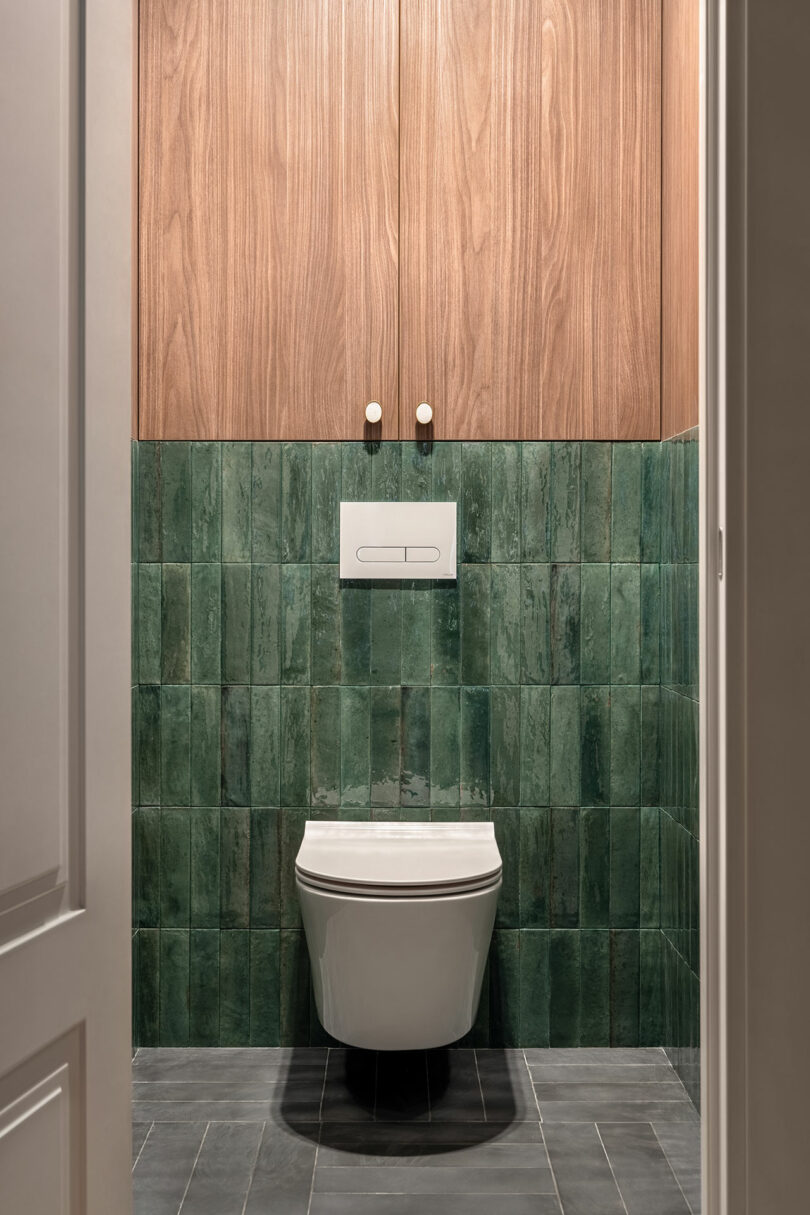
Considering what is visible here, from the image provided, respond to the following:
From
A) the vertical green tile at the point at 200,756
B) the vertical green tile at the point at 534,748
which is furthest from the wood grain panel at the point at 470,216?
the vertical green tile at the point at 200,756

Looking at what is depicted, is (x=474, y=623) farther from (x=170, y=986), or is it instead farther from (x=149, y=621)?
(x=170, y=986)

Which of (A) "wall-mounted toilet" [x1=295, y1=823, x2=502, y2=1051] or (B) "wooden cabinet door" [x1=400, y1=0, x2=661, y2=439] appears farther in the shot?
(B) "wooden cabinet door" [x1=400, y1=0, x2=661, y2=439]

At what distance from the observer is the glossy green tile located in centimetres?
231

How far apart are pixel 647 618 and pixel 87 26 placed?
5.76ft

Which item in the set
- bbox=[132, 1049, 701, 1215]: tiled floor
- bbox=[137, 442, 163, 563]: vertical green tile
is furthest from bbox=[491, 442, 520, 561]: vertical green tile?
Answer: bbox=[132, 1049, 701, 1215]: tiled floor

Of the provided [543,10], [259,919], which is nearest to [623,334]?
[543,10]

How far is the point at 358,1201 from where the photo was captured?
1.71 metres

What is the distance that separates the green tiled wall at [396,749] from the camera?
2.31 meters

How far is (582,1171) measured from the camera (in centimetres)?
180

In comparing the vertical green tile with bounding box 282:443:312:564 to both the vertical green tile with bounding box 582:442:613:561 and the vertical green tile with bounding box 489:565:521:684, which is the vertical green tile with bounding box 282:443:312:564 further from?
the vertical green tile with bounding box 582:442:613:561

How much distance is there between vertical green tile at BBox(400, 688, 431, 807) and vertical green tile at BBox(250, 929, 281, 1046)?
1.52ft

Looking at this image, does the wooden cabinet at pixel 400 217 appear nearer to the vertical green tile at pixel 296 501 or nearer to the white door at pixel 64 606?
the vertical green tile at pixel 296 501

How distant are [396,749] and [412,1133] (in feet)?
2.63

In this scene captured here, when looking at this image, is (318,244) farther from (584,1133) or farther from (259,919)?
(584,1133)
